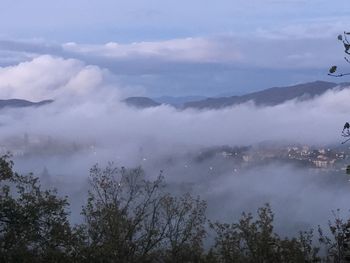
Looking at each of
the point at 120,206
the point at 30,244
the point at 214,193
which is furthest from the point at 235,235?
the point at 214,193

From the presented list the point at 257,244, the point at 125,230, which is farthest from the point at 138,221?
the point at 257,244

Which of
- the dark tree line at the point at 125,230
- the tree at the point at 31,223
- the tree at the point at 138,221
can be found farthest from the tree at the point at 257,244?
the tree at the point at 31,223

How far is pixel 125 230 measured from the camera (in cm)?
2419

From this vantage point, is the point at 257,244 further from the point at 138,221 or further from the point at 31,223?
the point at 31,223

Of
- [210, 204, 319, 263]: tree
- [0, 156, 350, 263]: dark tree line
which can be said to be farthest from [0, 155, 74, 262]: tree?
[210, 204, 319, 263]: tree

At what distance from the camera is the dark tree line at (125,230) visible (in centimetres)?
2102

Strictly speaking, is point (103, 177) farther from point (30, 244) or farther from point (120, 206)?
point (30, 244)

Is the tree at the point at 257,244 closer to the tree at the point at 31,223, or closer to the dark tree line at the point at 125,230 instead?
the dark tree line at the point at 125,230

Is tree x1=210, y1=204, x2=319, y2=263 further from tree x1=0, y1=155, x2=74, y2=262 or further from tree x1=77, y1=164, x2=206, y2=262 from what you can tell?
tree x1=0, y1=155, x2=74, y2=262

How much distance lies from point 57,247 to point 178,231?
731 cm

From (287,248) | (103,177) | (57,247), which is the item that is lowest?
(287,248)

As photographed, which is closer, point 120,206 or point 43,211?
point 43,211

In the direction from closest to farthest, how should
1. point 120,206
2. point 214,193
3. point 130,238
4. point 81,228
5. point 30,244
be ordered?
point 30,244
point 81,228
point 130,238
point 120,206
point 214,193

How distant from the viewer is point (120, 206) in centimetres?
2688
